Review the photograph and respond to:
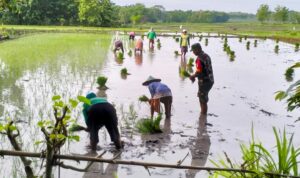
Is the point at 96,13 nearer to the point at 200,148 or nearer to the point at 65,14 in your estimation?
the point at 65,14

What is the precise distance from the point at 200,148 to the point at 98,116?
1953mm

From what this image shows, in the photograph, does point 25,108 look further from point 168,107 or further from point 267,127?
point 267,127

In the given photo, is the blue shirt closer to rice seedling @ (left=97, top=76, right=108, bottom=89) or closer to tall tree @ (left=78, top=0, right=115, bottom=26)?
rice seedling @ (left=97, top=76, right=108, bottom=89)

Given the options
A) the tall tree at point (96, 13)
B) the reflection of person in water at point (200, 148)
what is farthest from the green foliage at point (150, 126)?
the tall tree at point (96, 13)

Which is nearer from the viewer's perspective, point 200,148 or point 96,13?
point 200,148

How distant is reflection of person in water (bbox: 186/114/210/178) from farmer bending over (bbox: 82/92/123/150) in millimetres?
1287

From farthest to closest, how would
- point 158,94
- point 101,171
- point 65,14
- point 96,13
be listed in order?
point 65,14 → point 96,13 → point 158,94 → point 101,171

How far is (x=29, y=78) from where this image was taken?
14.2 metres

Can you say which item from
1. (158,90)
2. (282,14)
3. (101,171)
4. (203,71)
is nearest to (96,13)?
(282,14)

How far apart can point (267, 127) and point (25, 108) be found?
17.4ft

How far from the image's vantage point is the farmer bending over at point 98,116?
6129 millimetres

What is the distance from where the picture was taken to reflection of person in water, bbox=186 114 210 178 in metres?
6.34

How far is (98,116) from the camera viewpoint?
244 inches

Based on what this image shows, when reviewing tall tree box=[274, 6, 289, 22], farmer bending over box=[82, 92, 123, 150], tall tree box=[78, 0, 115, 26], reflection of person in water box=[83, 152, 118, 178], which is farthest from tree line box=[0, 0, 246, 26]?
reflection of person in water box=[83, 152, 118, 178]
